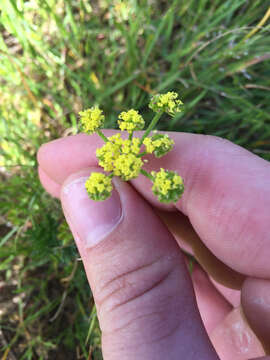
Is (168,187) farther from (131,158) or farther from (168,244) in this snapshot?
(168,244)

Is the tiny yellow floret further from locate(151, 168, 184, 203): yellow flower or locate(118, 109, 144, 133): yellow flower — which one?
locate(151, 168, 184, 203): yellow flower

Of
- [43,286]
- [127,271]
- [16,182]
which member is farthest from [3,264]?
[127,271]

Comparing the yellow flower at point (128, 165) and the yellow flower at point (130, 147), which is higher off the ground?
the yellow flower at point (130, 147)

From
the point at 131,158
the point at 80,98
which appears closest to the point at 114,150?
the point at 131,158

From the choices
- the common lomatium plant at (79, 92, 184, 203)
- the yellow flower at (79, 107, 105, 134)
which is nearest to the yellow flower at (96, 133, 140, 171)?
the common lomatium plant at (79, 92, 184, 203)

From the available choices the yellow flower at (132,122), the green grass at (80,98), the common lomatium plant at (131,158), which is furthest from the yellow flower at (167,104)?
the green grass at (80,98)

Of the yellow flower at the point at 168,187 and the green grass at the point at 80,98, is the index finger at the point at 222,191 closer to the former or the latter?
the yellow flower at the point at 168,187
